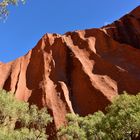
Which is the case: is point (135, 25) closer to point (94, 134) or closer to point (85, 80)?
point (85, 80)

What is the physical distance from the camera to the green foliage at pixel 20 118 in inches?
1597

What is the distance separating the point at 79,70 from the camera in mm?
66188

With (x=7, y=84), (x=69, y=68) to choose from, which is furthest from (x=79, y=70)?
(x=7, y=84)

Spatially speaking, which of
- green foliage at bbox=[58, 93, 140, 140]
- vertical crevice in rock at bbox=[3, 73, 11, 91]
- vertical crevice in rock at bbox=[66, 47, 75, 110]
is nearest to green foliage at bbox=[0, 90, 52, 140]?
green foliage at bbox=[58, 93, 140, 140]

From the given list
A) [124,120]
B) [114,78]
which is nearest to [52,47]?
[114,78]

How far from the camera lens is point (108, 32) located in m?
72.4

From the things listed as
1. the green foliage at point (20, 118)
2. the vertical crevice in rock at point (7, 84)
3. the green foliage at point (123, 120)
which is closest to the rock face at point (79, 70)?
the vertical crevice in rock at point (7, 84)

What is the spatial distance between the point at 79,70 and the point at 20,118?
68.6 feet

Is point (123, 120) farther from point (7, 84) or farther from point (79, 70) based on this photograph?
point (7, 84)

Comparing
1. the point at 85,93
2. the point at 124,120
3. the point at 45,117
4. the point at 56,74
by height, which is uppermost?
the point at 56,74

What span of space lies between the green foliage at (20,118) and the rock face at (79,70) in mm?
5331

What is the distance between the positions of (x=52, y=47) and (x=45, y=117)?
78.3 ft

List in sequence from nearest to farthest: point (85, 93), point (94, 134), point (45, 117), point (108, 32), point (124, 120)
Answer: point (124, 120), point (94, 134), point (45, 117), point (85, 93), point (108, 32)

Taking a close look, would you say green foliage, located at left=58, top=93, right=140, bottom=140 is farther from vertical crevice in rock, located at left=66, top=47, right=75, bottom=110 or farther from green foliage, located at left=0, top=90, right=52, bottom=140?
vertical crevice in rock, located at left=66, top=47, right=75, bottom=110
